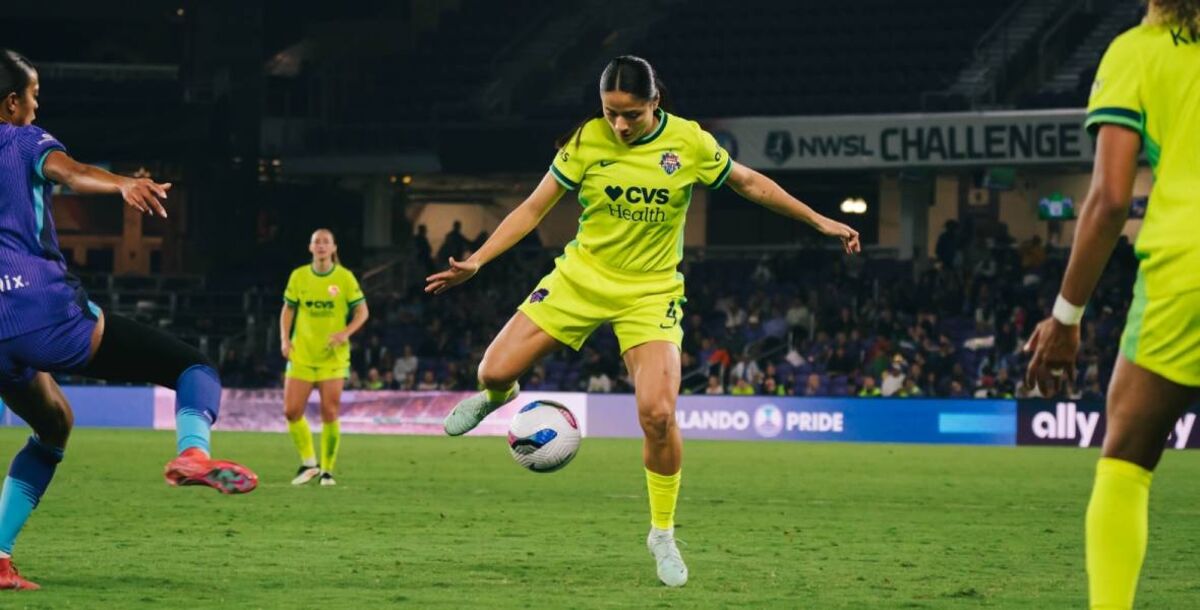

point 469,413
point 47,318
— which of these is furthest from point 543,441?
point 47,318

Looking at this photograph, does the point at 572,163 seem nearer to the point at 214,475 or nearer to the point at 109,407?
the point at 214,475

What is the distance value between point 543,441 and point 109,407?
2536cm

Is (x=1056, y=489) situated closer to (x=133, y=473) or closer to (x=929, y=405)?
(x=133, y=473)

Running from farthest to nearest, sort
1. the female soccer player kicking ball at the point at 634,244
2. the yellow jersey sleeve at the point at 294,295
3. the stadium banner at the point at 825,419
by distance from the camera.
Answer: the stadium banner at the point at 825,419, the yellow jersey sleeve at the point at 294,295, the female soccer player kicking ball at the point at 634,244

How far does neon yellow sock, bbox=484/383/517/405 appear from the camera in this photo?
9.62m

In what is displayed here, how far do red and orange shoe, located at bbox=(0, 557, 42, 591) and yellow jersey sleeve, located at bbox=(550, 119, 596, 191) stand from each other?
3166mm

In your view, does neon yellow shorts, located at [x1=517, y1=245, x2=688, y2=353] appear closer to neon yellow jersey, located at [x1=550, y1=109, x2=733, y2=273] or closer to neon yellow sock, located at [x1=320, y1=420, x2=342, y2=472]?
neon yellow jersey, located at [x1=550, y1=109, x2=733, y2=273]

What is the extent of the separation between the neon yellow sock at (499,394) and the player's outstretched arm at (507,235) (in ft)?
2.44

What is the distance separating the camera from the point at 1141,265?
203 inches

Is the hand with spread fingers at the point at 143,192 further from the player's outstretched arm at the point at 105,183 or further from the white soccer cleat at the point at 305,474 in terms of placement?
the white soccer cleat at the point at 305,474

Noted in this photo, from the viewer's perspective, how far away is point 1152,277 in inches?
201

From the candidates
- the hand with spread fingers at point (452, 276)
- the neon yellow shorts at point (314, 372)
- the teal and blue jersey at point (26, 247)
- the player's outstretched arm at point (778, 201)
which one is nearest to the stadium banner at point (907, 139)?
the neon yellow shorts at point (314, 372)

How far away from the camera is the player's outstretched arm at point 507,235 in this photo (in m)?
8.67

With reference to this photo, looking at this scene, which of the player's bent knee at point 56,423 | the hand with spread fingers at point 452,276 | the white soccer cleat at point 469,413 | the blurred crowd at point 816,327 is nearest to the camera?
the player's bent knee at point 56,423
